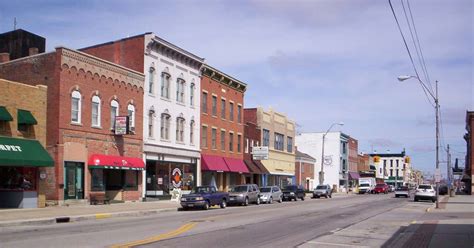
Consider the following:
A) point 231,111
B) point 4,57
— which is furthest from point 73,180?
point 231,111

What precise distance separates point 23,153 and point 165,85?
16.8 m

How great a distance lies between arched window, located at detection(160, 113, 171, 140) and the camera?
43156 millimetres

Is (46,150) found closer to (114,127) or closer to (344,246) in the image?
(114,127)

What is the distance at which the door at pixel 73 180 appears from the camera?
3256cm

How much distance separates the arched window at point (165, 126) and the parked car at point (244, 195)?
7.03 meters

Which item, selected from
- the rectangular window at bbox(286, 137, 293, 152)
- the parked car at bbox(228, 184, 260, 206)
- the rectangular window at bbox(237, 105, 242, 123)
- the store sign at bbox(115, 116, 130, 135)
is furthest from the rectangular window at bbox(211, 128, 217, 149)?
the rectangular window at bbox(286, 137, 293, 152)

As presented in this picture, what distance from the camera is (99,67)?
3584 centimetres

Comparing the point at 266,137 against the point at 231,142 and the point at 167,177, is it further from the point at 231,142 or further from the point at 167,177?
the point at 167,177

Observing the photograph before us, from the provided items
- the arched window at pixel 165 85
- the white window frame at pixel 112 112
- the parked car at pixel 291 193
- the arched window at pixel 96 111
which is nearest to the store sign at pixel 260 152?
the parked car at pixel 291 193

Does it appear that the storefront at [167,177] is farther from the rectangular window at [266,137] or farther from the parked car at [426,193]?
the parked car at [426,193]

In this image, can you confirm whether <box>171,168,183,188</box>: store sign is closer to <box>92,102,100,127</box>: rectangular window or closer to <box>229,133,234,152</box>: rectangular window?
<box>92,102,100,127</box>: rectangular window

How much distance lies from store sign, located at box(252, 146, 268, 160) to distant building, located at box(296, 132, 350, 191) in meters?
37.3

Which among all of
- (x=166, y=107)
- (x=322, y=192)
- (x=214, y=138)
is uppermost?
(x=166, y=107)

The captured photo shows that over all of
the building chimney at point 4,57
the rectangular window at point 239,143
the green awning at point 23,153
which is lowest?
the green awning at point 23,153
